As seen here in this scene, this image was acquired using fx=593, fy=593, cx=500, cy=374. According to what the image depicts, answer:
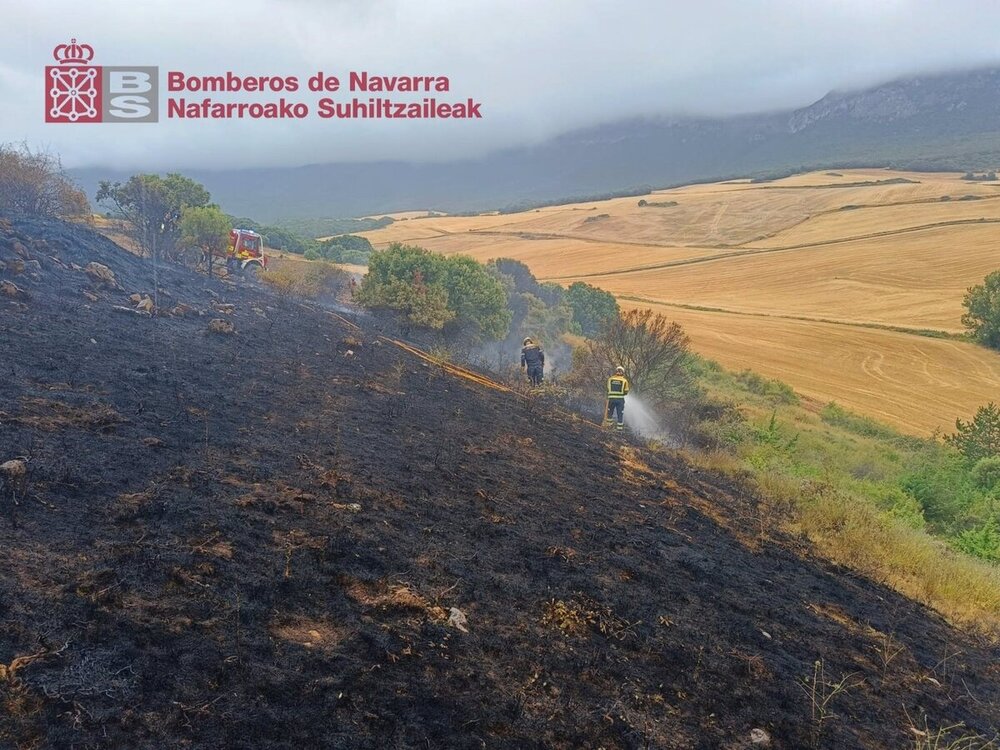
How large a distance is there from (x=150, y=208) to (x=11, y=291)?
13425 mm

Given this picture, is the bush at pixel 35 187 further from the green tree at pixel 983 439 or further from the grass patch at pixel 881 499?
the green tree at pixel 983 439

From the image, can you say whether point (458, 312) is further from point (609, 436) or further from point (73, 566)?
point (73, 566)

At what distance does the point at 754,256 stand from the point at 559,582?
54224 millimetres

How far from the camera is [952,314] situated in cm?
3575

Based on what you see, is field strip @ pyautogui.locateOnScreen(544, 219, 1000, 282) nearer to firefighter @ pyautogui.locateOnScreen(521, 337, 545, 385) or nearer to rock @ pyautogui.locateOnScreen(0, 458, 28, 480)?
firefighter @ pyautogui.locateOnScreen(521, 337, 545, 385)

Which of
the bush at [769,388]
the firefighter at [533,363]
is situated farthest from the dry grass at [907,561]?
the bush at [769,388]

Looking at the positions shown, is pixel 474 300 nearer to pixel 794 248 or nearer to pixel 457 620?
pixel 457 620

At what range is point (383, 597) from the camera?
13.5ft

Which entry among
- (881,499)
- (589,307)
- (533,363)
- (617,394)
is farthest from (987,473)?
(589,307)

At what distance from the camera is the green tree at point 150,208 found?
21.4 meters

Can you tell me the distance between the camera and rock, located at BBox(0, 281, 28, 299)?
10.1 metres

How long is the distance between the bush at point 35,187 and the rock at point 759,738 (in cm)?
2043

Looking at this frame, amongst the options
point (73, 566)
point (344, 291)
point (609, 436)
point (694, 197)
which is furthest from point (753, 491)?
point (694, 197)

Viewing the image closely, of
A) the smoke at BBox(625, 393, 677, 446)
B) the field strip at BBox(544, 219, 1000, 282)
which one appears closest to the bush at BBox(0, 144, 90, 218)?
the smoke at BBox(625, 393, 677, 446)
